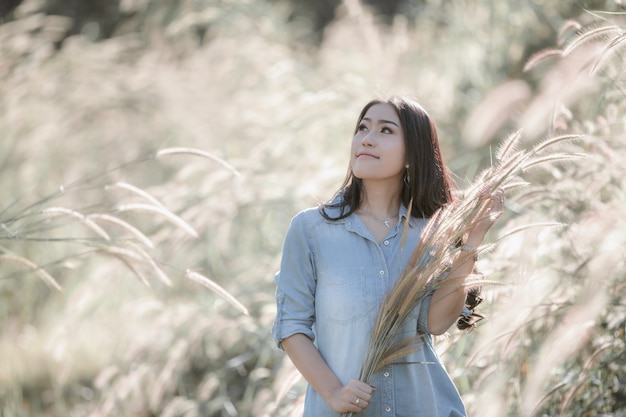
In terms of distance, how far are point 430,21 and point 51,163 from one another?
2857 millimetres

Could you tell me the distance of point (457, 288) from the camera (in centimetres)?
213

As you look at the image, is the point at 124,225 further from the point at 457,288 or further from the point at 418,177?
the point at 457,288

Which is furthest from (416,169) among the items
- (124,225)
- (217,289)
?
(124,225)

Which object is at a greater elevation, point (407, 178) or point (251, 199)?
point (407, 178)

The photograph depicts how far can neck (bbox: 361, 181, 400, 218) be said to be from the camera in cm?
238

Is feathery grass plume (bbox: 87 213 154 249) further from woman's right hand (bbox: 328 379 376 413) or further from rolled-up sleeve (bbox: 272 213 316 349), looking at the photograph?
woman's right hand (bbox: 328 379 376 413)

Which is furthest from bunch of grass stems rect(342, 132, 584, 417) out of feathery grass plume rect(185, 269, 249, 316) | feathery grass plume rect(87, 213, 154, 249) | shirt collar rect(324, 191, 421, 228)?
feathery grass plume rect(87, 213, 154, 249)

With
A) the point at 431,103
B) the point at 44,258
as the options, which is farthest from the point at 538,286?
the point at 44,258

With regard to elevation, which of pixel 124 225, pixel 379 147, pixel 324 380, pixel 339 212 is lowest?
pixel 324 380

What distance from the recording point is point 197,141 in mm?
5512

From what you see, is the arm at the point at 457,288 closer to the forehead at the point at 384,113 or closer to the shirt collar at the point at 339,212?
the shirt collar at the point at 339,212

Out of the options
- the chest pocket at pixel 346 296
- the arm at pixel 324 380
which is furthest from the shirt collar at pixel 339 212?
the arm at pixel 324 380

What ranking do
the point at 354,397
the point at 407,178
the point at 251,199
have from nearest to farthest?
the point at 354,397
the point at 407,178
the point at 251,199

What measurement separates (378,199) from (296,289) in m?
0.36
